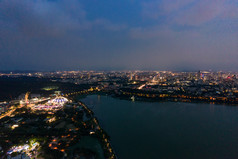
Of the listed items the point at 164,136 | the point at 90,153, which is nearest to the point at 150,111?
the point at 164,136

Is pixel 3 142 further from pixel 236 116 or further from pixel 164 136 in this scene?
pixel 236 116

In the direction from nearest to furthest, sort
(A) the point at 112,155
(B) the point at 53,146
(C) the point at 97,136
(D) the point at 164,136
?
1. (A) the point at 112,155
2. (B) the point at 53,146
3. (C) the point at 97,136
4. (D) the point at 164,136

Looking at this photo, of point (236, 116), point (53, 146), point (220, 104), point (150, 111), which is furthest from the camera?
point (220, 104)

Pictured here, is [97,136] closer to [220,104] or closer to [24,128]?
[24,128]

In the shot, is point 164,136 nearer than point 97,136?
No

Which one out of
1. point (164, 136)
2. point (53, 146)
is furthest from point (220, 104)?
point (53, 146)

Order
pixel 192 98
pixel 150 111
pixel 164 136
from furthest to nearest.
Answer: pixel 192 98 → pixel 150 111 → pixel 164 136
